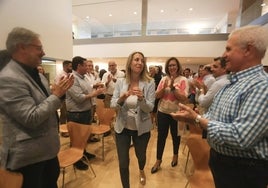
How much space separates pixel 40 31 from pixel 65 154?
2671 mm

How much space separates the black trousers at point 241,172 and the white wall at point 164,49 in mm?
8027

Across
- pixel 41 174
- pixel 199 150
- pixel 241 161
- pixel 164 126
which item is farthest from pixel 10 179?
pixel 164 126

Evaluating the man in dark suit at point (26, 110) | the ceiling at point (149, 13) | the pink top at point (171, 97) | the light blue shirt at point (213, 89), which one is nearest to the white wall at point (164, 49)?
the ceiling at point (149, 13)

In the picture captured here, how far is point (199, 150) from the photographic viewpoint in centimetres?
195

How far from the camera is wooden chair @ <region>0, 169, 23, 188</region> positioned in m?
1.25

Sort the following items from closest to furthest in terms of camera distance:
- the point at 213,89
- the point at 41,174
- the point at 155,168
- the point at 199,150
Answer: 1. the point at 41,174
2. the point at 199,150
3. the point at 213,89
4. the point at 155,168

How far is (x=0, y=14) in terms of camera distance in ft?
9.79

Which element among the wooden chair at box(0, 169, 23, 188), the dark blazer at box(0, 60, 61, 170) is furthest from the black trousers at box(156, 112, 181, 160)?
the wooden chair at box(0, 169, 23, 188)

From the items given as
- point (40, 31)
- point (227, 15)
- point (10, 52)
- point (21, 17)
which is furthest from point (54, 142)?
point (227, 15)

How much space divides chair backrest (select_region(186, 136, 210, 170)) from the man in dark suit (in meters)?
1.32

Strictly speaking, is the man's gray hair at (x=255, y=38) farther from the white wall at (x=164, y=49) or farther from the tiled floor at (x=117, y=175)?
the white wall at (x=164, y=49)

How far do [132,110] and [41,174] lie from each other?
105 cm

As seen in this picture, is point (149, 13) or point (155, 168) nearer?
point (155, 168)

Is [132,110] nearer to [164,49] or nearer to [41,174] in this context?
[41,174]
